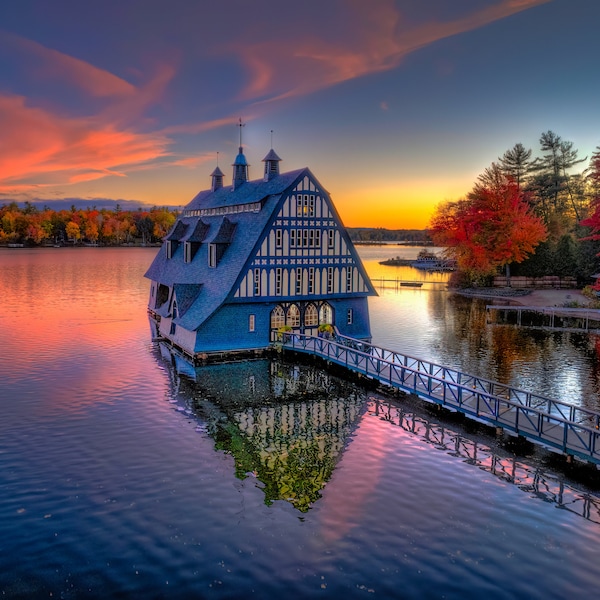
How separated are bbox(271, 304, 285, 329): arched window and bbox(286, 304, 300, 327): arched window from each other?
1.51ft

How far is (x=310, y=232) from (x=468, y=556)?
27.0 meters

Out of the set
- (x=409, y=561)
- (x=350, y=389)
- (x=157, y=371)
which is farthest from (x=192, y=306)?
(x=409, y=561)

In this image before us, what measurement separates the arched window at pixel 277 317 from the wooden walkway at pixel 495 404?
1.80 m

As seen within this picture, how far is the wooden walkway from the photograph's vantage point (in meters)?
20.2

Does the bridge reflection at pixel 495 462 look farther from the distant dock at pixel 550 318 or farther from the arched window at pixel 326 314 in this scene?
the distant dock at pixel 550 318

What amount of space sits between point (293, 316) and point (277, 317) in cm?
126

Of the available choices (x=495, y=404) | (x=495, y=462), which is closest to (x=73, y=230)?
(x=495, y=404)

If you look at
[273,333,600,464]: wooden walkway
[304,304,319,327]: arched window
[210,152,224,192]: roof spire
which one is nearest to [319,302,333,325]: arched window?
[304,304,319,327]: arched window

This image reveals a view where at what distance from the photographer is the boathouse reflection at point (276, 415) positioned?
19703 mm

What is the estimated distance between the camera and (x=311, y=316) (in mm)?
39469

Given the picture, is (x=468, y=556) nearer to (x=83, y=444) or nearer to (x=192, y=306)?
(x=83, y=444)

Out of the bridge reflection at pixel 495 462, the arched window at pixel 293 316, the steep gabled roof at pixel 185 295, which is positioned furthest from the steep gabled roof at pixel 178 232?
the bridge reflection at pixel 495 462

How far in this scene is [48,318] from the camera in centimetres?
5234

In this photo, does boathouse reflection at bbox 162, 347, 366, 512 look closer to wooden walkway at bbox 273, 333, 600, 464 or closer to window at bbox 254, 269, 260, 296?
wooden walkway at bbox 273, 333, 600, 464
